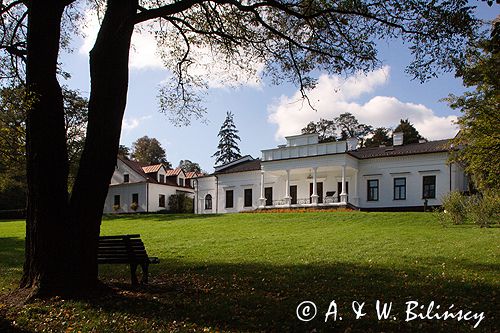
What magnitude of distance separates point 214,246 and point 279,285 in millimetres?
8099

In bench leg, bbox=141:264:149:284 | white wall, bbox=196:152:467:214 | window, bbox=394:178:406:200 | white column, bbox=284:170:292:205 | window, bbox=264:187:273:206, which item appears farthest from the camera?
window, bbox=264:187:273:206

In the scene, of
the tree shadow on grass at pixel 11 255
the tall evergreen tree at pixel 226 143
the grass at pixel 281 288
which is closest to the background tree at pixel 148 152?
the tall evergreen tree at pixel 226 143

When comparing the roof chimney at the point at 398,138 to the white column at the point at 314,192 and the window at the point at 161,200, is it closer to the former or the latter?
the white column at the point at 314,192

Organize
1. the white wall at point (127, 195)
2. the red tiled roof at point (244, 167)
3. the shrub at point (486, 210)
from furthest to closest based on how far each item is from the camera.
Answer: the white wall at point (127, 195)
the red tiled roof at point (244, 167)
the shrub at point (486, 210)

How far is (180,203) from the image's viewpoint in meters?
54.6

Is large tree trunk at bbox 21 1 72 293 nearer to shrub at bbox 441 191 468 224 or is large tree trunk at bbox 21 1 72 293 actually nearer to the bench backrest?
the bench backrest

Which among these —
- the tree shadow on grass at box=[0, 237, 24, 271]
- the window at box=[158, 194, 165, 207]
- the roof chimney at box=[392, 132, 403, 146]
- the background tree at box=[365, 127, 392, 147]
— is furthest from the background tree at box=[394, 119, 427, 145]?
the tree shadow on grass at box=[0, 237, 24, 271]

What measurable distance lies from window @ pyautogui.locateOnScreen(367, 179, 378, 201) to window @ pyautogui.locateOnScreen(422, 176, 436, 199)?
13.6 ft

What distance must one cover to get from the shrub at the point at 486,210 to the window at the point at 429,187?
55.0 ft

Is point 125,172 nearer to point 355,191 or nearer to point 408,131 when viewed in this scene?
point 355,191

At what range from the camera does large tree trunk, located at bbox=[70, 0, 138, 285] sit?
7.95 metres

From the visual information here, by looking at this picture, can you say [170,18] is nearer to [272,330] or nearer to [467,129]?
[272,330]

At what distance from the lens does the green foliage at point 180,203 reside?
179ft

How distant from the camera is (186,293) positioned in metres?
7.85
